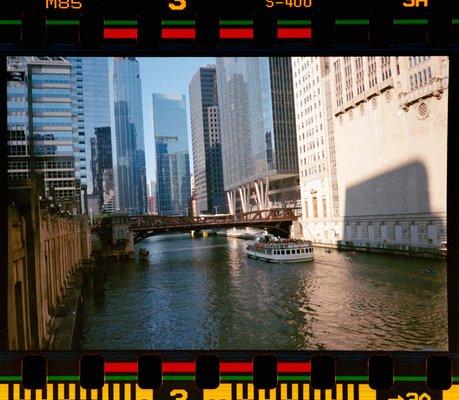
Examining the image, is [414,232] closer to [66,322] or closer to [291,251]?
[66,322]

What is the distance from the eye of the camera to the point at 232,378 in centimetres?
264

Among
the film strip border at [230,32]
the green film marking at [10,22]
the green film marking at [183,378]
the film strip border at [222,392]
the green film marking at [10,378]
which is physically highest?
the green film marking at [10,22]

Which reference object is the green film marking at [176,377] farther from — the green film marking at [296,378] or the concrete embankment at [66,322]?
the concrete embankment at [66,322]

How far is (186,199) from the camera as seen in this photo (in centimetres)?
9381

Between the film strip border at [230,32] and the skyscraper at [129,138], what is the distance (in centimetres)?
8773

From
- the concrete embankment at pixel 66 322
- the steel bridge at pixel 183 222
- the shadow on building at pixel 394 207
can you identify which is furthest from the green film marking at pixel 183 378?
the steel bridge at pixel 183 222

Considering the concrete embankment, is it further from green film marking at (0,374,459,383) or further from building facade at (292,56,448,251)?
building facade at (292,56,448,251)

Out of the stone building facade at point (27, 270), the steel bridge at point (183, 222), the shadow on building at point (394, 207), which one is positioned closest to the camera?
the stone building facade at point (27, 270)

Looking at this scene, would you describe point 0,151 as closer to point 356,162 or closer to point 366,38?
point 366,38

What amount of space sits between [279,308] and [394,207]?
226 inches

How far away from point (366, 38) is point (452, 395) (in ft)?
8.20

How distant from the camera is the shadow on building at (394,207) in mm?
8250

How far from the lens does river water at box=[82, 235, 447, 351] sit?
1046cm

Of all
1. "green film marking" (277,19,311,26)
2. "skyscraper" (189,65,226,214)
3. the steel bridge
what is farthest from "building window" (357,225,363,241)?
"skyscraper" (189,65,226,214)
